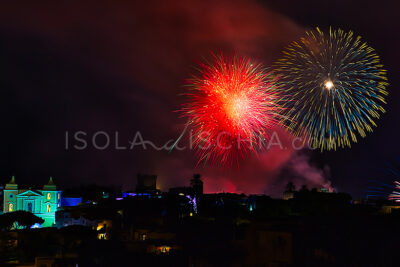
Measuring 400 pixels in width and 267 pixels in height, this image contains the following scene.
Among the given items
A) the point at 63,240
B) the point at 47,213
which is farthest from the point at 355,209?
the point at 47,213

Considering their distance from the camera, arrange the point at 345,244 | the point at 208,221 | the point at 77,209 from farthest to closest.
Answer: the point at 77,209
the point at 208,221
the point at 345,244

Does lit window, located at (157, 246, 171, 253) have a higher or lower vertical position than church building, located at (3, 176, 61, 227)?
lower

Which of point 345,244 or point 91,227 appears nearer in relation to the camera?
point 345,244

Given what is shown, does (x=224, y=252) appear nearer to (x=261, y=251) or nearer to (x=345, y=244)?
(x=261, y=251)

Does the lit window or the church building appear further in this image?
the church building

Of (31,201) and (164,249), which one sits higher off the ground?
(31,201)

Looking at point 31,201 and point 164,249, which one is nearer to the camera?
point 164,249

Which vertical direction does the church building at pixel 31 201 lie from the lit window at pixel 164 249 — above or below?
above

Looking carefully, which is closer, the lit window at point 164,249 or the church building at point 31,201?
the lit window at point 164,249
